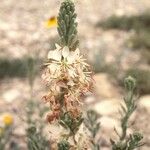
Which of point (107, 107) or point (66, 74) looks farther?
point (107, 107)

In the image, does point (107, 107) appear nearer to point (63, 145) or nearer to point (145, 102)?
point (145, 102)

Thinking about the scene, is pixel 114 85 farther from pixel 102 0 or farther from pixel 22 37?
pixel 102 0

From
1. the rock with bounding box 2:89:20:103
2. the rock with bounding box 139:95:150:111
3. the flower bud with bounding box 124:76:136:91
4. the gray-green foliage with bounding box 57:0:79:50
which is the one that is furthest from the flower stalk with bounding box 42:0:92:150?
the rock with bounding box 2:89:20:103

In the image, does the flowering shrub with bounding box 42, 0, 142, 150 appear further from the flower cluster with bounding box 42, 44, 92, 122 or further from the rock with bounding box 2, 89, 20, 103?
the rock with bounding box 2, 89, 20, 103

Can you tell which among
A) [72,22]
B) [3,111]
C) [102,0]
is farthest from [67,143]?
[102,0]

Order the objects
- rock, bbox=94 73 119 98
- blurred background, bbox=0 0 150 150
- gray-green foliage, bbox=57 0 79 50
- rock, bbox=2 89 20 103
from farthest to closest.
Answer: rock, bbox=94 73 119 98, rock, bbox=2 89 20 103, blurred background, bbox=0 0 150 150, gray-green foliage, bbox=57 0 79 50

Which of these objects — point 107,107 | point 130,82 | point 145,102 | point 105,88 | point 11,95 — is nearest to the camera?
point 130,82

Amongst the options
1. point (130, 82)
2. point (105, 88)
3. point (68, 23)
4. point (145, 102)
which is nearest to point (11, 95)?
point (105, 88)
